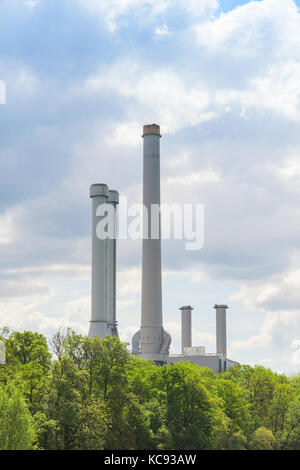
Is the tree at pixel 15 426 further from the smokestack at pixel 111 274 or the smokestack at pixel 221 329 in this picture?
the smokestack at pixel 221 329

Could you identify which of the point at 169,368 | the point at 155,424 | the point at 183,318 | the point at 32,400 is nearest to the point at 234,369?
the point at 169,368

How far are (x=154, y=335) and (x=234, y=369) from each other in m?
22.1

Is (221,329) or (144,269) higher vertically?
(144,269)

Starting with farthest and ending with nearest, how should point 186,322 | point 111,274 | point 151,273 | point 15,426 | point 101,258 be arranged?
point 186,322, point 111,274, point 151,273, point 101,258, point 15,426

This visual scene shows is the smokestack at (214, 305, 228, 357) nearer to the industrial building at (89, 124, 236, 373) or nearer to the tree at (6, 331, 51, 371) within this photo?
the industrial building at (89, 124, 236, 373)

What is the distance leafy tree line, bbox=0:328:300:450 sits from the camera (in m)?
57.9

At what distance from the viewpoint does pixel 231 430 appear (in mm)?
72875

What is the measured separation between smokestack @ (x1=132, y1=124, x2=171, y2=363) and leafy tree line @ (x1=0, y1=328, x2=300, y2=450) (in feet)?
134

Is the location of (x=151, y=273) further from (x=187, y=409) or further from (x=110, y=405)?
(x=110, y=405)

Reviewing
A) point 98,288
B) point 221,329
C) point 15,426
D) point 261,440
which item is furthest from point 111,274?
point 15,426

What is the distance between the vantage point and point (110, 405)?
62594 millimetres

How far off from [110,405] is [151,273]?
56497 mm
